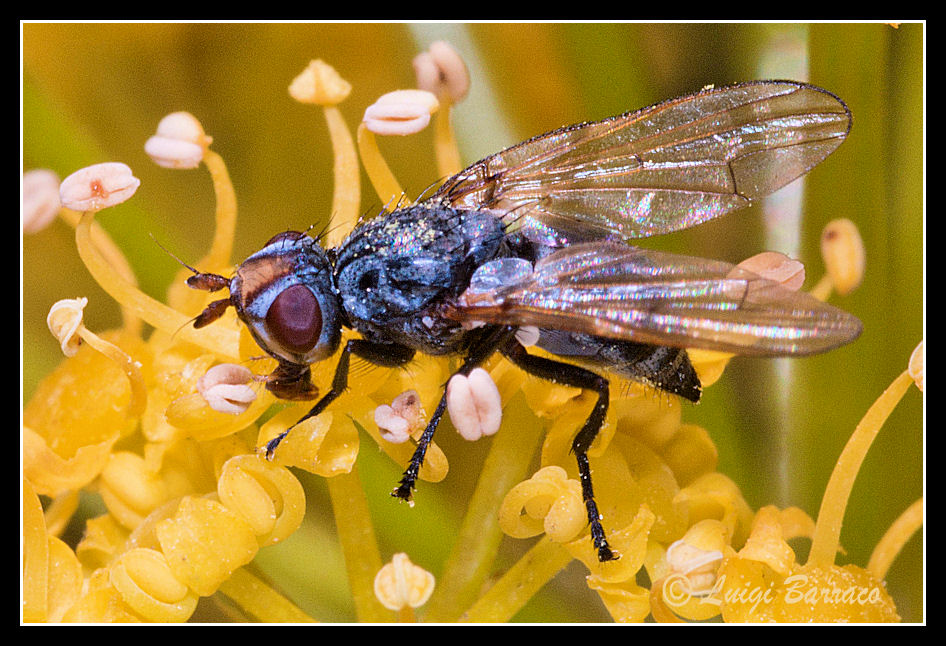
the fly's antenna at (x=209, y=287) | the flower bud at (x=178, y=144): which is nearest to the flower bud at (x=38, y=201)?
the flower bud at (x=178, y=144)

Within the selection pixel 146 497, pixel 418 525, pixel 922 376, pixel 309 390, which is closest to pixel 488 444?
pixel 418 525

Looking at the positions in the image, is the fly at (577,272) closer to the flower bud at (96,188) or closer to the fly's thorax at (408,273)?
the fly's thorax at (408,273)

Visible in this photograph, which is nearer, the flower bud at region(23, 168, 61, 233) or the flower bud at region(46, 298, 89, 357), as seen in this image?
the flower bud at region(46, 298, 89, 357)

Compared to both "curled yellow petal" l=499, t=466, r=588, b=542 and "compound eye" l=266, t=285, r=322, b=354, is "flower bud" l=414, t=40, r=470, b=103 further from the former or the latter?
"curled yellow petal" l=499, t=466, r=588, b=542

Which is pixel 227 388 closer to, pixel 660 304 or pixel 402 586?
pixel 402 586

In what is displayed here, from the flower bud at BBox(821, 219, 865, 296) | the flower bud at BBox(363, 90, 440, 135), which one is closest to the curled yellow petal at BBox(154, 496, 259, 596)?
the flower bud at BBox(363, 90, 440, 135)

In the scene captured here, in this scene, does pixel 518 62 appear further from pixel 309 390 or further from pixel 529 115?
Answer: pixel 309 390

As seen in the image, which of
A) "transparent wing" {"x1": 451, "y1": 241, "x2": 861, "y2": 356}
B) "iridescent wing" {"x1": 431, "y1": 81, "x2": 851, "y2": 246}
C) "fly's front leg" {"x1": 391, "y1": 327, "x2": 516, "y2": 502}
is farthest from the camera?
"iridescent wing" {"x1": 431, "y1": 81, "x2": 851, "y2": 246}
